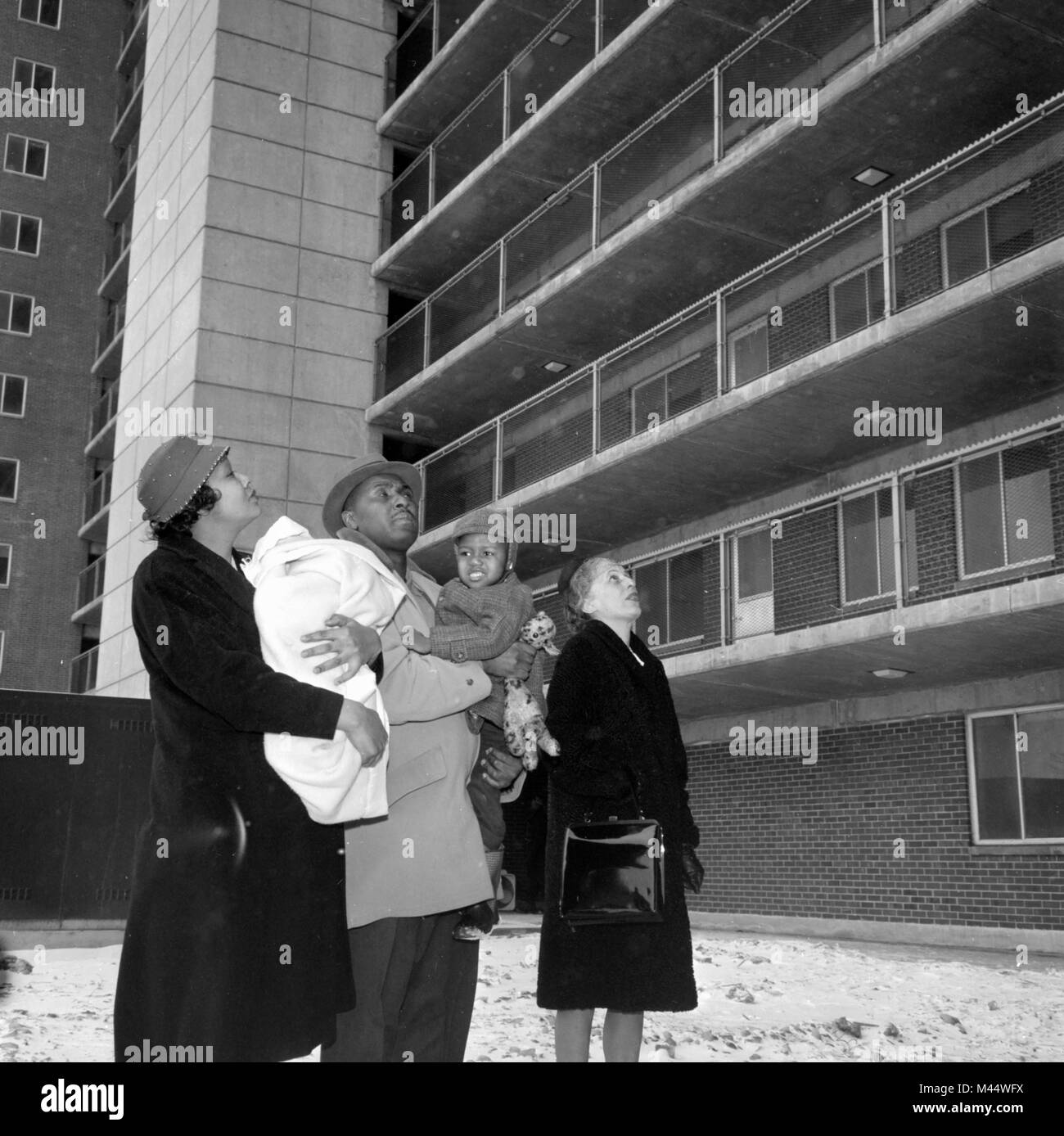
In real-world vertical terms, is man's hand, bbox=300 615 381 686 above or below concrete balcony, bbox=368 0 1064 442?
below

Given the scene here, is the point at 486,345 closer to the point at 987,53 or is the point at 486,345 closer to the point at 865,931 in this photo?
the point at 987,53

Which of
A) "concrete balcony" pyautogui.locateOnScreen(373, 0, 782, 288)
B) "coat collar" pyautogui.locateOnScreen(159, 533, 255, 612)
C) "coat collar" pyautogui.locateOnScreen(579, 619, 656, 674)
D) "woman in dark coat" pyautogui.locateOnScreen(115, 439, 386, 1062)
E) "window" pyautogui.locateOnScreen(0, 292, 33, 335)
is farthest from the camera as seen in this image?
"window" pyautogui.locateOnScreen(0, 292, 33, 335)

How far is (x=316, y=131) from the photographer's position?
77.8 ft

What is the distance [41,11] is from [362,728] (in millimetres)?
40006

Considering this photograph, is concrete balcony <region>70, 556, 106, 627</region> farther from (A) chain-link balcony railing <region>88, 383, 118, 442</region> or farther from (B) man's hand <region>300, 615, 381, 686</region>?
(B) man's hand <region>300, 615, 381, 686</region>

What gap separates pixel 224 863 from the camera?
2873 millimetres

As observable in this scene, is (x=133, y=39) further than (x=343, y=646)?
Yes

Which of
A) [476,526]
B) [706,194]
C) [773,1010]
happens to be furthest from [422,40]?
[476,526]

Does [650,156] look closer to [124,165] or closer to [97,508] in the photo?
[97,508]

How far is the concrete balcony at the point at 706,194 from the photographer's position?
13.2 meters

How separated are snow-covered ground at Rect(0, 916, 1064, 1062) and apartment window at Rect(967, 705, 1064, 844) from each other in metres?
1.80

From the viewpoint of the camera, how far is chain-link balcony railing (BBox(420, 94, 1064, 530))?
514 inches

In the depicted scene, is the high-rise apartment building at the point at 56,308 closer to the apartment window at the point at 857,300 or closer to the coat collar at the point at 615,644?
the apartment window at the point at 857,300

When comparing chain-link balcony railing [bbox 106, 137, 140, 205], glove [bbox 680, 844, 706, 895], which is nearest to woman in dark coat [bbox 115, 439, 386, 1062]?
glove [bbox 680, 844, 706, 895]
